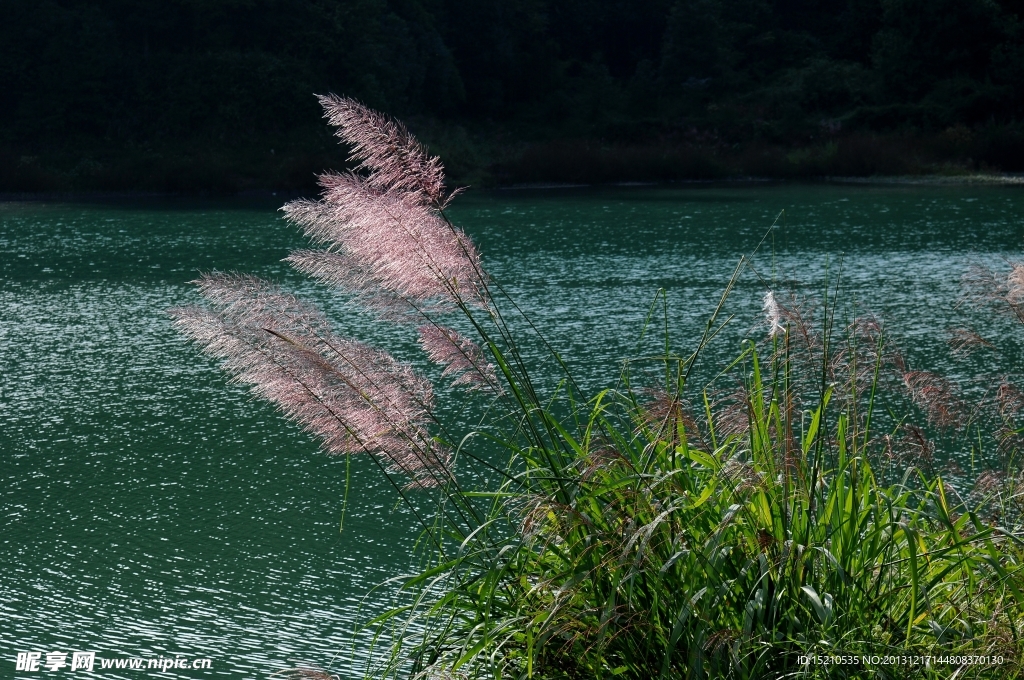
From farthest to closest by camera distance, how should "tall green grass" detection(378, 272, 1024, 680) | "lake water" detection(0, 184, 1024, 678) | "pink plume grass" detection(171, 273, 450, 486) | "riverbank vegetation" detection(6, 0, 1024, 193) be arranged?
"riverbank vegetation" detection(6, 0, 1024, 193) → "lake water" detection(0, 184, 1024, 678) → "pink plume grass" detection(171, 273, 450, 486) → "tall green grass" detection(378, 272, 1024, 680)

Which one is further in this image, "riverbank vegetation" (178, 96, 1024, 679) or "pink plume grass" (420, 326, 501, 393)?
"pink plume grass" (420, 326, 501, 393)

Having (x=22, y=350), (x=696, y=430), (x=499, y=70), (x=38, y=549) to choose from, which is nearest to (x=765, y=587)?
(x=696, y=430)

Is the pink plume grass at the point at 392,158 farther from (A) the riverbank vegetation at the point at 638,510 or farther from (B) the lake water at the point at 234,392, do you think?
(B) the lake water at the point at 234,392

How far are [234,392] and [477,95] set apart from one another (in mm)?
21996

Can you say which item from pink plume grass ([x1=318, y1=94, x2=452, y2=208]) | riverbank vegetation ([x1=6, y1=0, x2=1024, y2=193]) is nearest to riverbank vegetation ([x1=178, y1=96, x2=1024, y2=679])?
pink plume grass ([x1=318, y1=94, x2=452, y2=208])

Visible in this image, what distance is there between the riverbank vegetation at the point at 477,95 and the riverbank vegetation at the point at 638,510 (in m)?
17.5

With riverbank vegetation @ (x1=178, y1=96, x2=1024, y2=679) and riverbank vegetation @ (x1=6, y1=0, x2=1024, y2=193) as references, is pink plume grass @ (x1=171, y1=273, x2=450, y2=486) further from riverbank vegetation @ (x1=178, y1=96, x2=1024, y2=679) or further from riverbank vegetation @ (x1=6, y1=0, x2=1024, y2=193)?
riverbank vegetation @ (x1=6, y1=0, x2=1024, y2=193)

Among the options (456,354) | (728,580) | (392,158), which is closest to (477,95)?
(392,158)

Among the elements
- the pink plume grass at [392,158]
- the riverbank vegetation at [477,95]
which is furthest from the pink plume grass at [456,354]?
the riverbank vegetation at [477,95]

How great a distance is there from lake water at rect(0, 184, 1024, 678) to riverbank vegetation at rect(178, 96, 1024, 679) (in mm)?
674

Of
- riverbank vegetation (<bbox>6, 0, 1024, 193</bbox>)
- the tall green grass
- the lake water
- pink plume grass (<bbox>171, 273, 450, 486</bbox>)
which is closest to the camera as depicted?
the tall green grass

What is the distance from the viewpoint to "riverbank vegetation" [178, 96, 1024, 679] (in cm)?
171

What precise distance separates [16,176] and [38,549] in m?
16.6

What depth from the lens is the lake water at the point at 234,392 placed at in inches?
129
